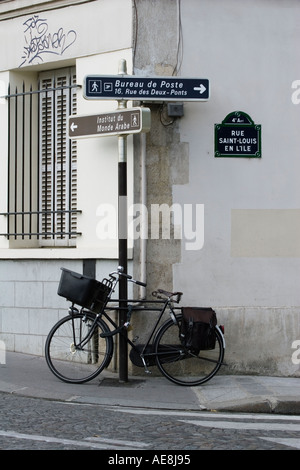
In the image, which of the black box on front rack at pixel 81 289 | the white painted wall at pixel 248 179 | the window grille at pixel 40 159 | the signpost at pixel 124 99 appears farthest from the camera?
the window grille at pixel 40 159

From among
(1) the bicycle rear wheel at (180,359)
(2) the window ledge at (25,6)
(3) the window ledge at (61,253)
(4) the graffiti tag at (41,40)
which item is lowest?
(1) the bicycle rear wheel at (180,359)

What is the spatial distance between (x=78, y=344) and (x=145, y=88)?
289 cm

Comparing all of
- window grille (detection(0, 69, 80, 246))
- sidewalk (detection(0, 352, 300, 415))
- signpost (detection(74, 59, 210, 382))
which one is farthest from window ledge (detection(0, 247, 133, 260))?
sidewalk (detection(0, 352, 300, 415))

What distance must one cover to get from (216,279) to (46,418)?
9.74ft

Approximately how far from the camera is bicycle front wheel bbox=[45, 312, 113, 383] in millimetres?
7504

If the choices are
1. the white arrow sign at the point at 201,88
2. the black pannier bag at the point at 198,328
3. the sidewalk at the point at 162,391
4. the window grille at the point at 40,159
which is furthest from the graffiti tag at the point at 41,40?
the sidewalk at the point at 162,391

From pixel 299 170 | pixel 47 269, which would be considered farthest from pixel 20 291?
pixel 299 170

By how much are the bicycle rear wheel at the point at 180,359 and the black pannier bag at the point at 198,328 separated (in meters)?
0.12

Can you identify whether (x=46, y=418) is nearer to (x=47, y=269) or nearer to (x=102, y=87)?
(x=47, y=269)

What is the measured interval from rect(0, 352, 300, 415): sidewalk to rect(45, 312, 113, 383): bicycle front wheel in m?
0.13

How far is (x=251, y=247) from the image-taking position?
816cm

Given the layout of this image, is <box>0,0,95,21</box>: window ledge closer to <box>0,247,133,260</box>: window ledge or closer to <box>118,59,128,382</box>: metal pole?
→ <box>118,59,128,382</box>: metal pole

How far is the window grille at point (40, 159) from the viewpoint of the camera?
29.6 feet

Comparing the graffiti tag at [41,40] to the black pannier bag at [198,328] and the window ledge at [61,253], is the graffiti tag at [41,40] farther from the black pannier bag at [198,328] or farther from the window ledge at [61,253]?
the black pannier bag at [198,328]
